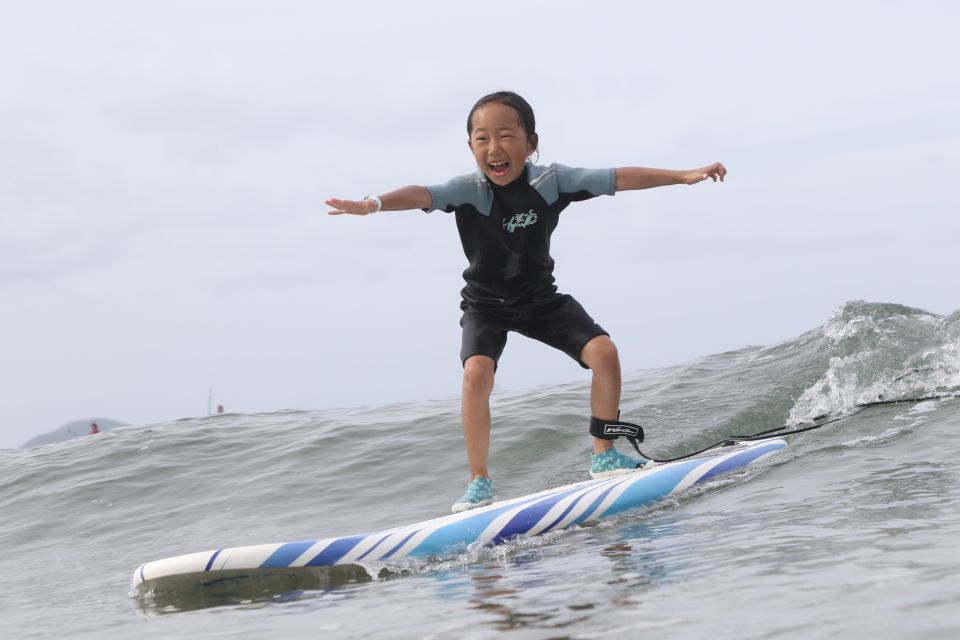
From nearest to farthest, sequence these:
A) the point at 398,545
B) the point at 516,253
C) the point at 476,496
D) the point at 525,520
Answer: the point at 398,545 < the point at 525,520 < the point at 476,496 < the point at 516,253

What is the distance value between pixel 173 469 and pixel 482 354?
521cm

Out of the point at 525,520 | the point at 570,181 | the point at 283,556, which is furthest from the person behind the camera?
the point at 570,181

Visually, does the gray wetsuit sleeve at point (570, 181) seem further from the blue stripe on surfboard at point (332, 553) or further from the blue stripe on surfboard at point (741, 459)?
the blue stripe on surfboard at point (332, 553)

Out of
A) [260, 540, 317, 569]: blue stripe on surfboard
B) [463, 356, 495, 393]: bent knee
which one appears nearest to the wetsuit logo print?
[463, 356, 495, 393]: bent knee

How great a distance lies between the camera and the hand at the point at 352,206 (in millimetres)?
4754

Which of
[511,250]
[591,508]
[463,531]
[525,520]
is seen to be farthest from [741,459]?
[463,531]

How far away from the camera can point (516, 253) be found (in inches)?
217

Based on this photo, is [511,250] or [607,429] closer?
[511,250]

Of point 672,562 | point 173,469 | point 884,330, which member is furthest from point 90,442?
point 672,562

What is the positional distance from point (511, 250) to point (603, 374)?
862 mm

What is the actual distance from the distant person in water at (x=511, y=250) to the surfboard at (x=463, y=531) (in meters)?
0.36

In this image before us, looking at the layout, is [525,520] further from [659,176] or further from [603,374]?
[659,176]

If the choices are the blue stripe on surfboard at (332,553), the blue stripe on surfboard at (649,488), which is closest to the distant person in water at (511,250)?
the blue stripe on surfboard at (649,488)

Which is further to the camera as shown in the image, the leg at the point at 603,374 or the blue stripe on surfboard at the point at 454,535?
the leg at the point at 603,374
